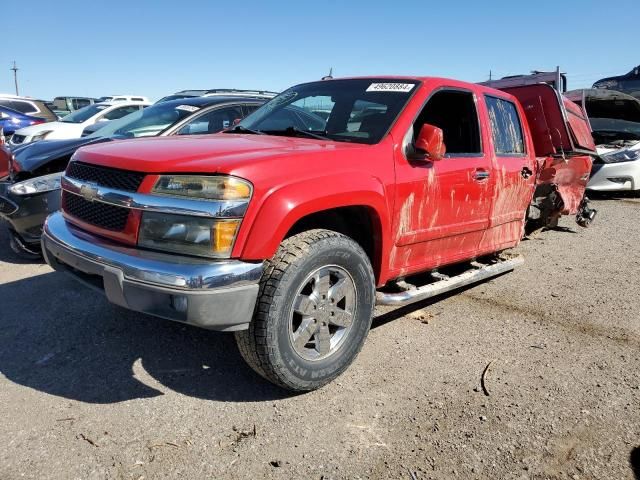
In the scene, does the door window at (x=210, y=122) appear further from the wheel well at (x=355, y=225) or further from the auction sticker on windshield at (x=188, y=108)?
the wheel well at (x=355, y=225)

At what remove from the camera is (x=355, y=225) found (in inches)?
129

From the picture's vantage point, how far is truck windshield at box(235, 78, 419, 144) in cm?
339

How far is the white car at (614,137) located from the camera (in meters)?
9.18

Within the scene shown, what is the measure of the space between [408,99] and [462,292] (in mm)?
2044

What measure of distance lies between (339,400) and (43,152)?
4338 mm

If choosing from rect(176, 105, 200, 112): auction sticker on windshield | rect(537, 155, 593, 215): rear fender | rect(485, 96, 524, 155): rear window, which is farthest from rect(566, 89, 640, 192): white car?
rect(176, 105, 200, 112): auction sticker on windshield

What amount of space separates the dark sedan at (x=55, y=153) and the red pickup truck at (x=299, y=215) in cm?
172

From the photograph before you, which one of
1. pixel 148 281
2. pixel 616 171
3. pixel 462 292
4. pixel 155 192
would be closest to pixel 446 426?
pixel 148 281

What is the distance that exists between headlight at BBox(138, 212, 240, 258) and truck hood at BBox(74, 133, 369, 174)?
0.24m

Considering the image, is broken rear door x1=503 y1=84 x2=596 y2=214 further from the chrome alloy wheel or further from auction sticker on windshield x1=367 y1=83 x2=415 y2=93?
the chrome alloy wheel

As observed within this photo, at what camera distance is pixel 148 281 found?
240 cm

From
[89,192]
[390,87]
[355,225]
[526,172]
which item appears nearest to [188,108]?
[390,87]

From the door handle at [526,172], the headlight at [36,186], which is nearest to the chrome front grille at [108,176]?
the headlight at [36,186]

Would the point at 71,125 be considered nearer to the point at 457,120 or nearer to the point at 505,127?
the point at 457,120
